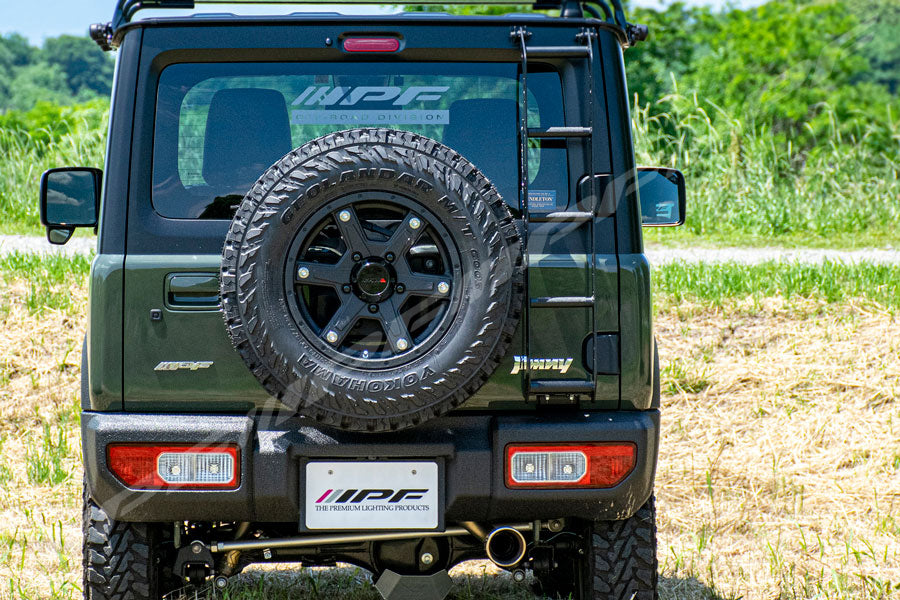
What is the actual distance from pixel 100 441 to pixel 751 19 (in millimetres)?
35501

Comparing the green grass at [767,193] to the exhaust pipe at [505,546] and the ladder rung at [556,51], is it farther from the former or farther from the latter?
the ladder rung at [556,51]

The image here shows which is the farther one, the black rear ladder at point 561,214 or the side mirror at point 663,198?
the side mirror at point 663,198

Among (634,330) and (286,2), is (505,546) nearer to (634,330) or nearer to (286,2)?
(634,330)

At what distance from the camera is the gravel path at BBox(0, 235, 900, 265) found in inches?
316

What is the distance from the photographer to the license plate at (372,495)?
268 cm

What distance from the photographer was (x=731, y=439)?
5.61 meters

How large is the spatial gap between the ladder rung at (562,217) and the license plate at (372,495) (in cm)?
76

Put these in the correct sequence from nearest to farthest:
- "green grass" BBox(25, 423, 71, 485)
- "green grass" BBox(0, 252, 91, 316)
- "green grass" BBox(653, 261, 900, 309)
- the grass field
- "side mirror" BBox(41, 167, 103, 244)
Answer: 1. "side mirror" BBox(41, 167, 103, 244)
2. the grass field
3. "green grass" BBox(25, 423, 71, 485)
4. "green grass" BBox(653, 261, 900, 309)
5. "green grass" BBox(0, 252, 91, 316)

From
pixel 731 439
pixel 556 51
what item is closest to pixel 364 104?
pixel 556 51

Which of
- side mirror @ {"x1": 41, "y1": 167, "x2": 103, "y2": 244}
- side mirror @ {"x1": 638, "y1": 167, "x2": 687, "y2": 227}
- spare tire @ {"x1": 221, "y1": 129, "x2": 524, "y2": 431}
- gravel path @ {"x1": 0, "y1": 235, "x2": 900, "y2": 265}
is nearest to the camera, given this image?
spare tire @ {"x1": 221, "y1": 129, "x2": 524, "y2": 431}

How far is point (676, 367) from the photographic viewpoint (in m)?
6.22

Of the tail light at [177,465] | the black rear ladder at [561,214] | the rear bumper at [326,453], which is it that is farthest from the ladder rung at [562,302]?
the tail light at [177,465]

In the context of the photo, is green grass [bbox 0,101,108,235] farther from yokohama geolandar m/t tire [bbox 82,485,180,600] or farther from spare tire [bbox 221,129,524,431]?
spare tire [bbox 221,129,524,431]

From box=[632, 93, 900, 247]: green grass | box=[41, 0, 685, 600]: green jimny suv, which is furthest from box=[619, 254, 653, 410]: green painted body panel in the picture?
box=[632, 93, 900, 247]: green grass
